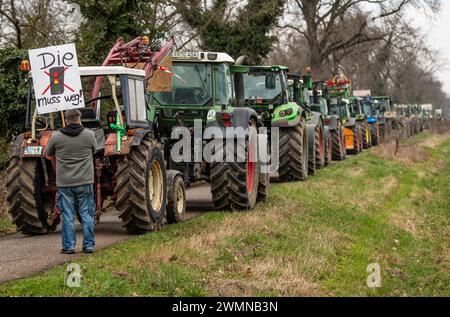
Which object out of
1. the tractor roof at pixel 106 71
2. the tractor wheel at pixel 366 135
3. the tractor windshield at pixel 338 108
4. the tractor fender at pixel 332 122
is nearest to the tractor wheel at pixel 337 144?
the tractor fender at pixel 332 122

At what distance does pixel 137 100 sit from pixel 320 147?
40.5 ft

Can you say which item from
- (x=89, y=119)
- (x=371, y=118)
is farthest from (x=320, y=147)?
(x=371, y=118)

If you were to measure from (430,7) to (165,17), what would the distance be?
84.8 ft

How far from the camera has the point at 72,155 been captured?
945 centimetres

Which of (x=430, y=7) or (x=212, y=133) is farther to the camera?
(x=430, y=7)

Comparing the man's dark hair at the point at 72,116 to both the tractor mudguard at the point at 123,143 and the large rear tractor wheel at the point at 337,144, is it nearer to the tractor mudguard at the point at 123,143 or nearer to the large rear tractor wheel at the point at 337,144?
the tractor mudguard at the point at 123,143

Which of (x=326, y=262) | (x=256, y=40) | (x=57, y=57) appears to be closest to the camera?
(x=326, y=262)

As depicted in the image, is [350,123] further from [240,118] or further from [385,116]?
[240,118]

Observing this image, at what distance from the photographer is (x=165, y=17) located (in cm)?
2481

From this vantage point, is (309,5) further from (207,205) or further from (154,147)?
(154,147)

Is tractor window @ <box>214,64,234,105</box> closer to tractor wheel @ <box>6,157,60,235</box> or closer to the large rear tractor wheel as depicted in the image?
tractor wheel @ <box>6,157,60,235</box>
